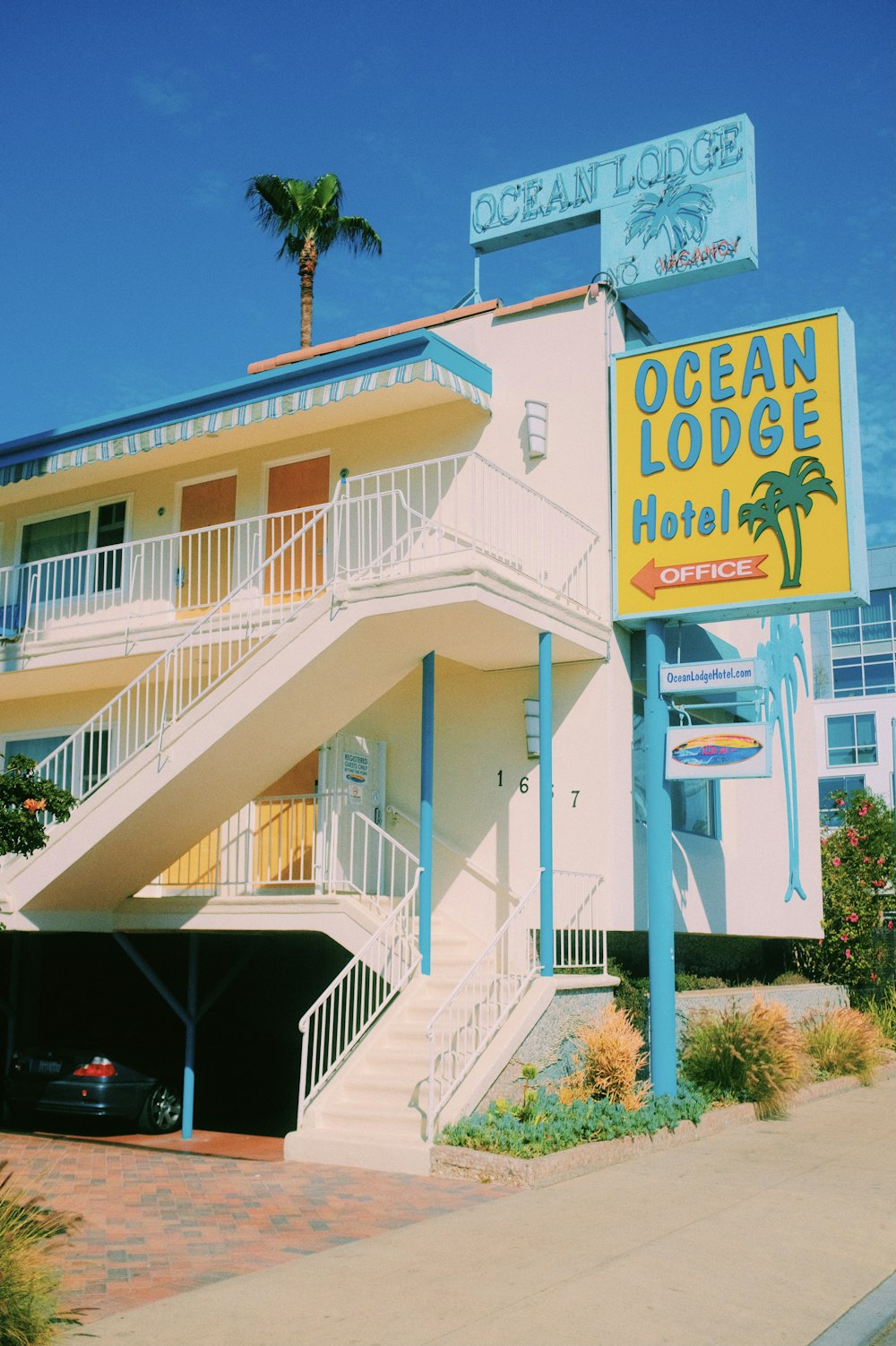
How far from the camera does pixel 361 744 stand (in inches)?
563

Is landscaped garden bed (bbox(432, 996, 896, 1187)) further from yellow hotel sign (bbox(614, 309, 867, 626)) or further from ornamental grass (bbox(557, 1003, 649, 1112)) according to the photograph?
yellow hotel sign (bbox(614, 309, 867, 626))

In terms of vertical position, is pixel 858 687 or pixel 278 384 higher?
pixel 858 687

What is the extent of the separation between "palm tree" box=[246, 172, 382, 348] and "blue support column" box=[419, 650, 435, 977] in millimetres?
17027

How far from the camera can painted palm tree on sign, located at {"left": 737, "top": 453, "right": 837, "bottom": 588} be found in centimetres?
1285

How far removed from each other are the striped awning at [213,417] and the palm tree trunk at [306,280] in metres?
12.2

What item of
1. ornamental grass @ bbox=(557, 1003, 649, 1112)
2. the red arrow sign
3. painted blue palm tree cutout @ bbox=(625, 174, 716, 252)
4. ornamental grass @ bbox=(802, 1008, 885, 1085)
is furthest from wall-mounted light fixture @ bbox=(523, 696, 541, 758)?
painted blue palm tree cutout @ bbox=(625, 174, 716, 252)

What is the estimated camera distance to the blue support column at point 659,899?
476 inches

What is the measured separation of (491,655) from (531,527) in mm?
1421

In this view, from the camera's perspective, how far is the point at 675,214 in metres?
14.9

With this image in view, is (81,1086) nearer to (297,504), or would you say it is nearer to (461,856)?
(461,856)

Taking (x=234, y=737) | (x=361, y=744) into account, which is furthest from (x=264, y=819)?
(x=234, y=737)

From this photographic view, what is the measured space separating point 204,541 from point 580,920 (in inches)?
273

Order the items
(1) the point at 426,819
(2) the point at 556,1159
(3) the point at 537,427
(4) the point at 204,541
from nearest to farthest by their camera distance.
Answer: (2) the point at 556,1159 → (1) the point at 426,819 → (3) the point at 537,427 → (4) the point at 204,541

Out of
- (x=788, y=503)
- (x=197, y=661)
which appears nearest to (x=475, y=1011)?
(x=197, y=661)
